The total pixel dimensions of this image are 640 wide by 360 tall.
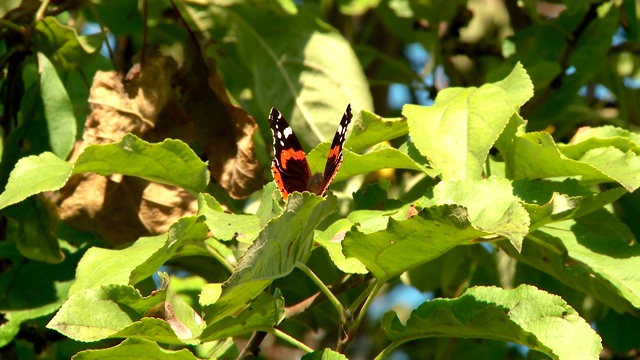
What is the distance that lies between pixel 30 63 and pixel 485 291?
1.01 m

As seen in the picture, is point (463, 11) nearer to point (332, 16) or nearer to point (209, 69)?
point (332, 16)

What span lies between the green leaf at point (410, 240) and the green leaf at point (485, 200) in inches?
1.0

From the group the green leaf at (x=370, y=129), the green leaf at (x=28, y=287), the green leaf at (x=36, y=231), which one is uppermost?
the green leaf at (x=370, y=129)

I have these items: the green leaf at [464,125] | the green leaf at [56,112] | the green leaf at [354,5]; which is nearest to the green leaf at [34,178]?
the green leaf at [56,112]

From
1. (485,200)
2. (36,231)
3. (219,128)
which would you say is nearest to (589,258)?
(485,200)

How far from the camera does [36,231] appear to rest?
1.40m

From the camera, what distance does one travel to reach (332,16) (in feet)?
8.36

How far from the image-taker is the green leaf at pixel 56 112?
1.46m

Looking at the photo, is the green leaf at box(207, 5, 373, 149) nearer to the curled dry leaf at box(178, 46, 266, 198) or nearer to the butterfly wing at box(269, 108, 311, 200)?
the curled dry leaf at box(178, 46, 266, 198)

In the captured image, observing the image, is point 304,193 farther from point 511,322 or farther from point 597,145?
point 597,145

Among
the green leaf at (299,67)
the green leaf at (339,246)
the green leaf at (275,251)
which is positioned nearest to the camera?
the green leaf at (275,251)

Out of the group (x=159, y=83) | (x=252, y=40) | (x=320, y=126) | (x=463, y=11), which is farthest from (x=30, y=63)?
(x=463, y=11)

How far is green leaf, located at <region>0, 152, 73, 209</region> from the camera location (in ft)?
3.75

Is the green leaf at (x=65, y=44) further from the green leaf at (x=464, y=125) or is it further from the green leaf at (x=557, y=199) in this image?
the green leaf at (x=557, y=199)
